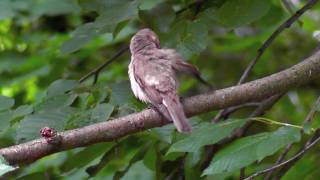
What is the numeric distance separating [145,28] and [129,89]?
438 millimetres

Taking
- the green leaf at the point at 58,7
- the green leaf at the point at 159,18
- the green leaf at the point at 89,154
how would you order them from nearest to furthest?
Answer: the green leaf at the point at 89,154 → the green leaf at the point at 159,18 → the green leaf at the point at 58,7

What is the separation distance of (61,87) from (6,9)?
1372 mm

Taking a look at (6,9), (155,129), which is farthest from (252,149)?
(6,9)

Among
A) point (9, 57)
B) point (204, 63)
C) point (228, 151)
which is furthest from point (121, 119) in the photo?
point (204, 63)

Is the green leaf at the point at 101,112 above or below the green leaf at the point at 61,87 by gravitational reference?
above

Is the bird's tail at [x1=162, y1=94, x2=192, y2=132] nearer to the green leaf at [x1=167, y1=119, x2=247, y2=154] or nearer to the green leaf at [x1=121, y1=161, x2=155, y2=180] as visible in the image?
the green leaf at [x1=167, y1=119, x2=247, y2=154]

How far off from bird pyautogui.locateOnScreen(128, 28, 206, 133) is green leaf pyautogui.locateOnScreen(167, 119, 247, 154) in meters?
0.06

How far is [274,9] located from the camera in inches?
204

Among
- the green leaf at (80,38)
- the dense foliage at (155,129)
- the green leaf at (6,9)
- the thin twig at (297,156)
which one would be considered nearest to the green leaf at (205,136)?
the dense foliage at (155,129)

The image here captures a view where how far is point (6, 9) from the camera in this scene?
5.37m

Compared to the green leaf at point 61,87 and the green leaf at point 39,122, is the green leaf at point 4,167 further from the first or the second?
the green leaf at point 61,87

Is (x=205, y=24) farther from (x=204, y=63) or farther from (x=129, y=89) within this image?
(x=204, y=63)

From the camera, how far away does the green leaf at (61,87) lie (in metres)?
4.22

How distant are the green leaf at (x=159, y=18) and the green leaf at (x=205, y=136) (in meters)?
0.84
